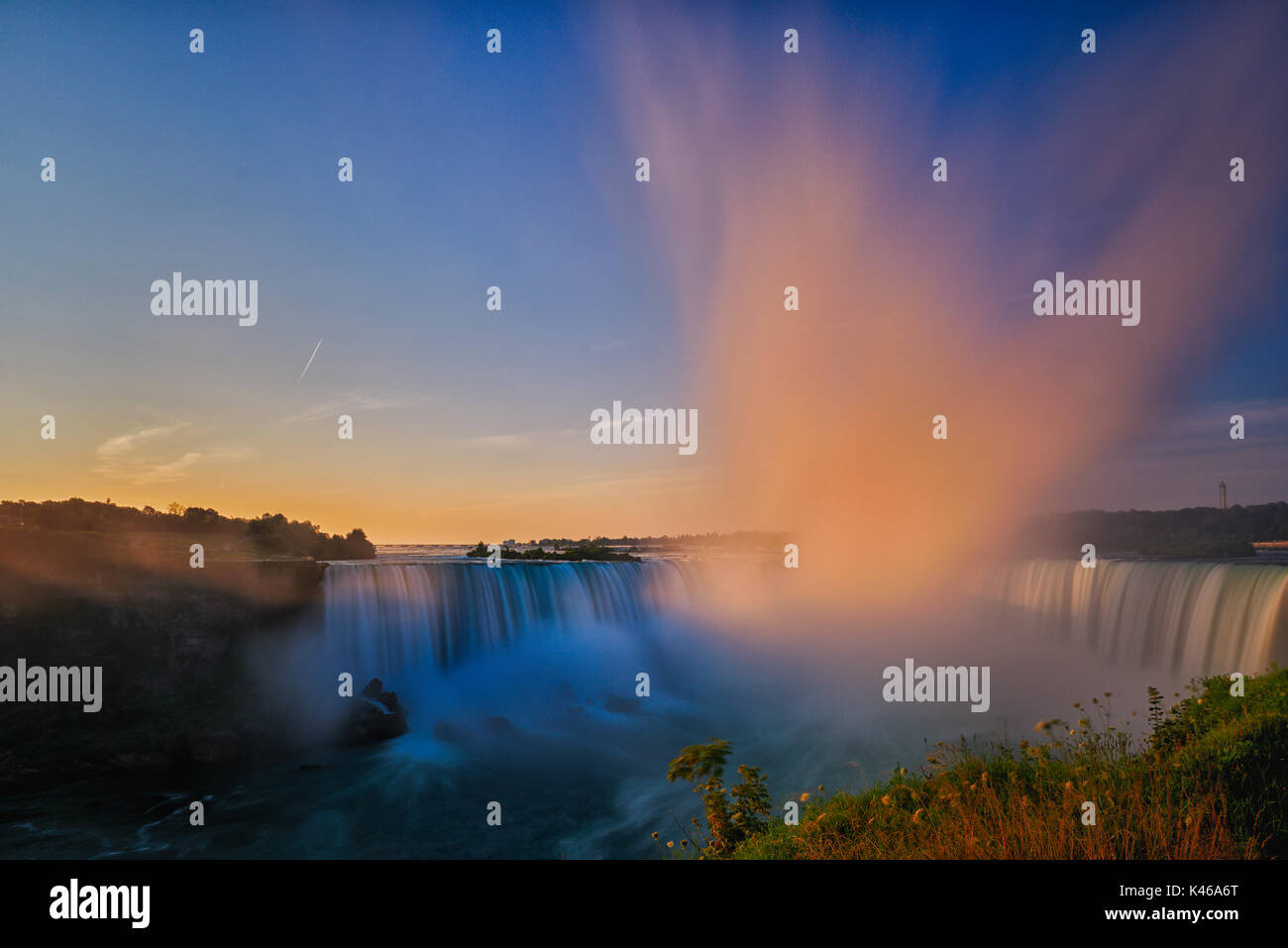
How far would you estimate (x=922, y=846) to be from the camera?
5.86m

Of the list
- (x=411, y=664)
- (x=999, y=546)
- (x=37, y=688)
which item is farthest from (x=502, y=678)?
(x=999, y=546)

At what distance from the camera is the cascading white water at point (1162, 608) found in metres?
19.4

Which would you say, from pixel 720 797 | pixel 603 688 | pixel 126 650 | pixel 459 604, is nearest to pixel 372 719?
pixel 459 604

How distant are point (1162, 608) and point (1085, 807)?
987 inches

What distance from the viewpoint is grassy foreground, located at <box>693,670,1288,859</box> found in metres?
5.23

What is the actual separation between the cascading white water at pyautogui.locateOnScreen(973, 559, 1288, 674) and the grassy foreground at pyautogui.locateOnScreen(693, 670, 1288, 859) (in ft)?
48.2

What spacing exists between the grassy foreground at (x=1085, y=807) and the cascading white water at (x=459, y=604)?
23.0 meters

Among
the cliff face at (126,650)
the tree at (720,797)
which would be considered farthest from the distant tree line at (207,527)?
the tree at (720,797)

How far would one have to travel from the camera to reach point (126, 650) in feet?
73.9

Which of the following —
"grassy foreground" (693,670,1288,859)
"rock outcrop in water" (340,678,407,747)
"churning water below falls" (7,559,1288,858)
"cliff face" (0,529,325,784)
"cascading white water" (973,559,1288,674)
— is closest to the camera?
"grassy foreground" (693,670,1288,859)

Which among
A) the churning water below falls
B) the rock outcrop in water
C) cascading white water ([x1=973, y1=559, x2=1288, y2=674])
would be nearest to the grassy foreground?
the churning water below falls

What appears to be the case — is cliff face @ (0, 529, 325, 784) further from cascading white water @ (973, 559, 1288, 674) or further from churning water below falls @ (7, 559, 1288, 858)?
cascading white water @ (973, 559, 1288, 674)

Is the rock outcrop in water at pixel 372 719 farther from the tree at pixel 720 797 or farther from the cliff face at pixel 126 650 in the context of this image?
the tree at pixel 720 797
